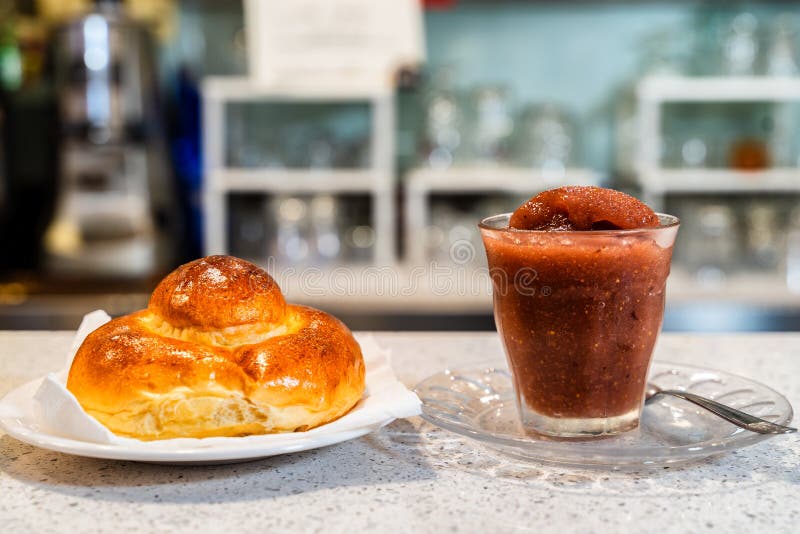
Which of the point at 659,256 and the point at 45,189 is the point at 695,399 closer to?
the point at 659,256

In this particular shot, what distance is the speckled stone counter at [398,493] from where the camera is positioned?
538 mm

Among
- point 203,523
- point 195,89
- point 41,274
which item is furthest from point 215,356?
point 195,89

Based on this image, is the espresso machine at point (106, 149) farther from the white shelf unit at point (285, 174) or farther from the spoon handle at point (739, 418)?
the spoon handle at point (739, 418)

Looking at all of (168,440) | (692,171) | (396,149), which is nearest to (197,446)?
(168,440)

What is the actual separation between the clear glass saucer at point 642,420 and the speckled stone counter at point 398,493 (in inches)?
0.7

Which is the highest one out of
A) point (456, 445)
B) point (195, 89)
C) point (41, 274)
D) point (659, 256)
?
point (195, 89)

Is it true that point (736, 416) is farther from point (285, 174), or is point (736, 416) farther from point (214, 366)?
point (285, 174)

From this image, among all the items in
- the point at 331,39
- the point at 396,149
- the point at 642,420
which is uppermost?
the point at 331,39

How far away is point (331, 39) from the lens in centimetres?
247

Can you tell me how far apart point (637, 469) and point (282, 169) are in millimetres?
2107

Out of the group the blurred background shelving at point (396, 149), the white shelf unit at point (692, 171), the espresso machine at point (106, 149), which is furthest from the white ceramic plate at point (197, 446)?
the white shelf unit at point (692, 171)

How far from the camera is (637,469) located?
2.05 ft

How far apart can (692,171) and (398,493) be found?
2.23 m

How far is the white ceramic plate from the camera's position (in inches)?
22.7
